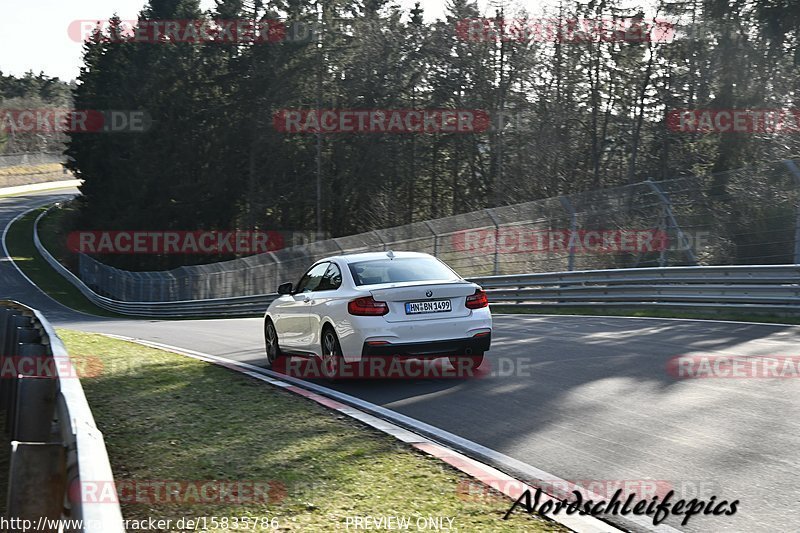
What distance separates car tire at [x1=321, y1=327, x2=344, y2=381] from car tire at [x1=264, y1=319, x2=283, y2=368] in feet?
6.29

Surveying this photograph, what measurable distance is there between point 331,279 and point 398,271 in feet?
3.07

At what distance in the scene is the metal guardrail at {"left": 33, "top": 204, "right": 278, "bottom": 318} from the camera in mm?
35594

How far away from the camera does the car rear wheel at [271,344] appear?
13.3 metres

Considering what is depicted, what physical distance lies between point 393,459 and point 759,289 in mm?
11135

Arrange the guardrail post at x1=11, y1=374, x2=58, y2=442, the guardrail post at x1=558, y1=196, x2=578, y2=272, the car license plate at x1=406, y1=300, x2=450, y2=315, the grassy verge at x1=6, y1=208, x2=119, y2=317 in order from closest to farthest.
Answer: the guardrail post at x1=11, y1=374, x2=58, y2=442 < the car license plate at x1=406, y1=300, x2=450, y2=315 < the guardrail post at x1=558, y1=196, x2=578, y2=272 < the grassy verge at x1=6, y1=208, x2=119, y2=317

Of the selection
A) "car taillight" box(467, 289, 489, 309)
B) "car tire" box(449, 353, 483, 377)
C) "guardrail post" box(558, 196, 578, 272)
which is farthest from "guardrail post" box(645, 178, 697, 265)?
"car taillight" box(467, 289, 489, 309)

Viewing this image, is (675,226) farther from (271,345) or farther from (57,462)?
(57,462)

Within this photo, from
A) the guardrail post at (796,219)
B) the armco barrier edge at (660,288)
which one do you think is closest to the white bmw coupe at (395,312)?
the armco barrier edge at (660,288)

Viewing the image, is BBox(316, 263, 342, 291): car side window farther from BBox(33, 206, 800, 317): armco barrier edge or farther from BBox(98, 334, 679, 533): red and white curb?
BBox(33, 206, 800, 317): armco barrier edge

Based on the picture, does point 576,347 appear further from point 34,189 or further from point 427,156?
point 34,189

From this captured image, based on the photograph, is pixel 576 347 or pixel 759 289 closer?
pixel 576 347

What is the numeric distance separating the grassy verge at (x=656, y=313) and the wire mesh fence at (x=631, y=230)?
1052 millimetres

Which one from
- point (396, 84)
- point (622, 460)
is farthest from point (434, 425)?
point (396, 84)

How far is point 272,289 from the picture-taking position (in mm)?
36750
